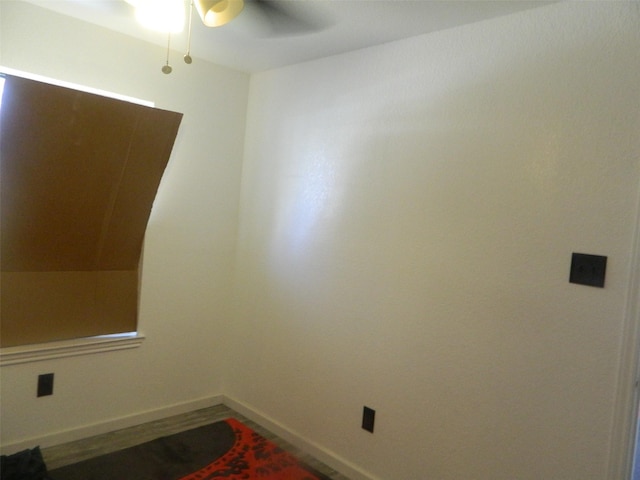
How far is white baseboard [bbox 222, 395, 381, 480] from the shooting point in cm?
224

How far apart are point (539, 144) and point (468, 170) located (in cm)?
29

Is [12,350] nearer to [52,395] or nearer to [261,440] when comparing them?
[52,395]

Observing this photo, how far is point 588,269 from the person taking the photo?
152 centimetres

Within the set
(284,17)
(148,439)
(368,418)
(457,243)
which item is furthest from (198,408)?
(284,17)

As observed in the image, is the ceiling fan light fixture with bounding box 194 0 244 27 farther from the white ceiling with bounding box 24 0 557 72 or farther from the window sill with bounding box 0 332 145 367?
the window sill with bounding box 0 332 145 367

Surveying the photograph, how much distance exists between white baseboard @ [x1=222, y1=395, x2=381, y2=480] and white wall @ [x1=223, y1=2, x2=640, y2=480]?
0.04 meters

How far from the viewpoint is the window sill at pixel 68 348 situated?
7.11ft

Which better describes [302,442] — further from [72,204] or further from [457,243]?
[72,204]

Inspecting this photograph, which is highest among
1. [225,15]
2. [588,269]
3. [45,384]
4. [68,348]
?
[225,15]

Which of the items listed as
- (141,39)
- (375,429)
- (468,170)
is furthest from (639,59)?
(141,39)

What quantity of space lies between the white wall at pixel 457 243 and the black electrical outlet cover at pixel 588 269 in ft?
0.07

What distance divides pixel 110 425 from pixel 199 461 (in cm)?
64

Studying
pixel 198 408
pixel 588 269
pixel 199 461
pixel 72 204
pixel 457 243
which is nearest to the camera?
pixel 588 269

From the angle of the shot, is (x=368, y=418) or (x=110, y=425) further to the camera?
(x=110, y=425)
